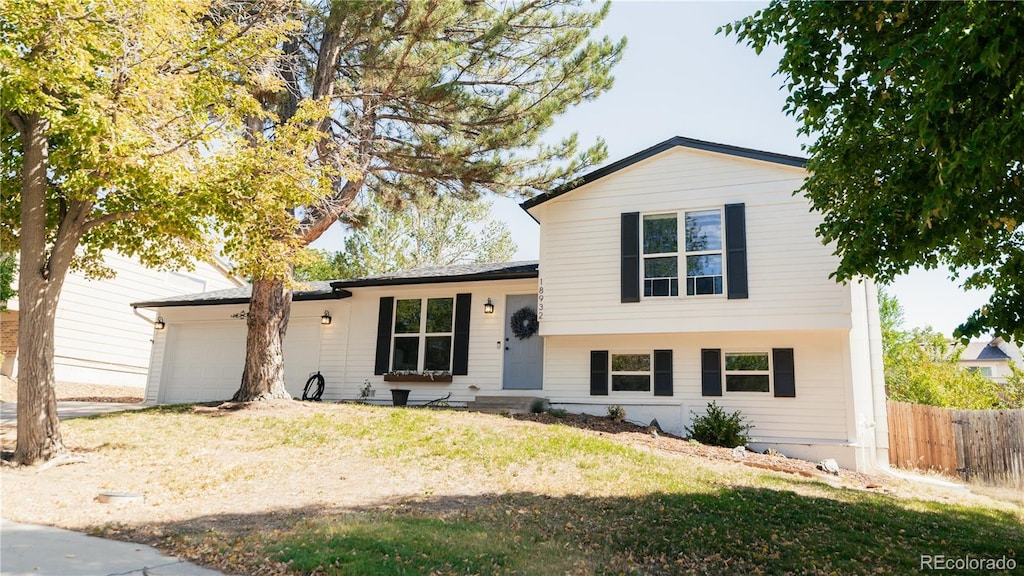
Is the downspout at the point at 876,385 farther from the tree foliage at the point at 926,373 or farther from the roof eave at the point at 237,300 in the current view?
the roof eave at the point at 237,300

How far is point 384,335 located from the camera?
14.9 m

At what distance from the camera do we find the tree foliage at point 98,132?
661 cm

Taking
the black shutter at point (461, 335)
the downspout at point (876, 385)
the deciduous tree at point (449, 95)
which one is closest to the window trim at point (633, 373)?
the black shutter at point (461, 335)

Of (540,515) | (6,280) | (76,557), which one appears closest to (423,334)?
(540,515)

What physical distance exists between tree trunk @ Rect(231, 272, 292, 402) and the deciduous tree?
0.07ft

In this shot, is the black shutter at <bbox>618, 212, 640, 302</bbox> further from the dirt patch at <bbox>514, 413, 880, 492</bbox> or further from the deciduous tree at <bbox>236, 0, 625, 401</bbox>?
the dirt patch at <bbox>514, 413, 880, 492</bbox>

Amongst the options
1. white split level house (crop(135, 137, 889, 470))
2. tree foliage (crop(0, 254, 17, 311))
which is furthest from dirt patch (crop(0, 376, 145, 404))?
white split level house (crop(135, 137, 889, 470))

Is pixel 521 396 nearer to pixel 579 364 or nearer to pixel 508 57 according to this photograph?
pixel 579 364

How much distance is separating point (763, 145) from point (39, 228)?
1198 cm

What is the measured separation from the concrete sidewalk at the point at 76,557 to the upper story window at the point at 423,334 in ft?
31.4

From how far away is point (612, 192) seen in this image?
13211 mm

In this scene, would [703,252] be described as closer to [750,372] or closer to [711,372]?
[711,372]

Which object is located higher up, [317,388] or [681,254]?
[681,254]

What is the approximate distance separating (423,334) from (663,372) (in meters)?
5.60
